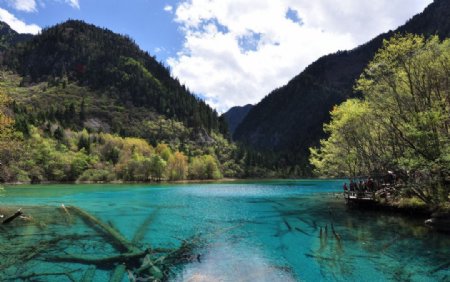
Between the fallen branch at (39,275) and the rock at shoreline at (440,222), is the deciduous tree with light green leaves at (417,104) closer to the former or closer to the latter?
the rock at shoreline at (440,222)

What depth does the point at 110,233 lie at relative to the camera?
34.6 m

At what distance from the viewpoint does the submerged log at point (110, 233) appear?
28.6 meters

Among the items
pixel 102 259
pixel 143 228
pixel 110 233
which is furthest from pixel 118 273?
pixel 143 228

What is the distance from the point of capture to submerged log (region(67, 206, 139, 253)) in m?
28.6

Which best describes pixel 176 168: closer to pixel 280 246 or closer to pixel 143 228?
pixel 143 228

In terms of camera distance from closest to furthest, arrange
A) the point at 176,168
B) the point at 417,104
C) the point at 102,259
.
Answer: the point at 102,259 → the point at 417,104 → the point at 176,168

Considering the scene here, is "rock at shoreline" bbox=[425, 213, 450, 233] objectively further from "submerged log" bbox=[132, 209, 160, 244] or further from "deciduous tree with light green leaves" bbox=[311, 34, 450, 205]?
"submerged log" bbox=[132, 209, 160, 244]

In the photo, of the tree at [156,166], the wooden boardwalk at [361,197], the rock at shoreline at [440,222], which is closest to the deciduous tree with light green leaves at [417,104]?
the rock at shoreline at [440,222]

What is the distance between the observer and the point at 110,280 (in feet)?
68.3

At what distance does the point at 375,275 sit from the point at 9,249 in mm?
25316

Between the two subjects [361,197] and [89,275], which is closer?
[89,275]

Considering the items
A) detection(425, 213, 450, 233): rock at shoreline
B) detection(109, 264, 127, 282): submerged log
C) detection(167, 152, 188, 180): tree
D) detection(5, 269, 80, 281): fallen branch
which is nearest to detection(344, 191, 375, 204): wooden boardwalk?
detection(425, 213, 450, 233): rock at shoreline

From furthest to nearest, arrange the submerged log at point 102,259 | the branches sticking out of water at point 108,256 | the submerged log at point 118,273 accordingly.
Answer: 1. the submerged log at point 102,259
2. the branches sticking out of water at point 108,256
3. the submerged log at point 118,273

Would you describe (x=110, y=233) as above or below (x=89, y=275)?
above
